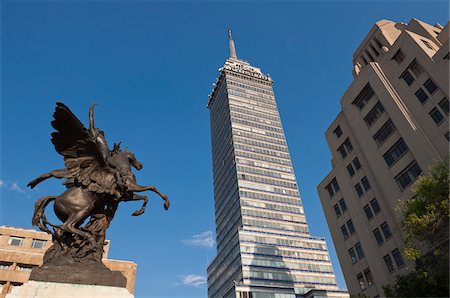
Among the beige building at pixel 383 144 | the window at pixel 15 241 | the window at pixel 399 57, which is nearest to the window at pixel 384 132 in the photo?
the beige building at pixel 383 144

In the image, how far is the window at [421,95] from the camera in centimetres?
2875

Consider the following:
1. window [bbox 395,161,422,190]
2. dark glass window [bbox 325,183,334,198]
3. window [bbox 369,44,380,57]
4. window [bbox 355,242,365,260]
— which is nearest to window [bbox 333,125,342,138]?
dark glass window [bbox 325,183,334,198]

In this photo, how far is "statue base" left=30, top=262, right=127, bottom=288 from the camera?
848 centimetres

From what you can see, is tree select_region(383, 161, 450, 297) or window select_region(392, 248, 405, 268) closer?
tree select_region(383, 161, 450, 297)

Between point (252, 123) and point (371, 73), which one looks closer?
point (371, 73)

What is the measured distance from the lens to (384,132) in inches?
1273

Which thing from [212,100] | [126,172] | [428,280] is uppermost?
[212,100]

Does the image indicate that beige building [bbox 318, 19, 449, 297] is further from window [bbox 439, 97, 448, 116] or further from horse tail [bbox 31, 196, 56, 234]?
horse tail [bbox 31, 196, 56, 234]

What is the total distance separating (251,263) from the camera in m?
74.1

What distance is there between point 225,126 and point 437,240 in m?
89.0

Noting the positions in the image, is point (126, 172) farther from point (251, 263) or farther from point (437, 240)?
point (251, 263)

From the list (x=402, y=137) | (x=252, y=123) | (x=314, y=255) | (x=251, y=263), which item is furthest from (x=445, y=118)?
(x=252, y=123)

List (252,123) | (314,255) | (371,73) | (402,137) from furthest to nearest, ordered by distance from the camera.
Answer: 1. (252,123)
2. (314,255)
3. (371,73)
4. (402,137)

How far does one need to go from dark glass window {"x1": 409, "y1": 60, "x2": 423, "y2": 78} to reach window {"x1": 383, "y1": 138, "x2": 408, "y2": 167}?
641cm
